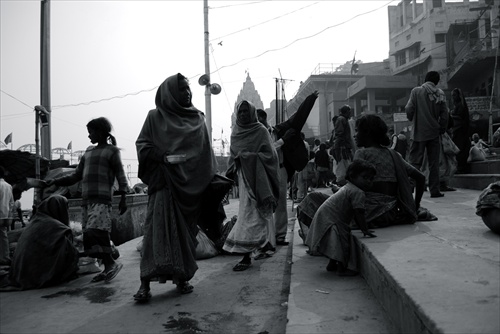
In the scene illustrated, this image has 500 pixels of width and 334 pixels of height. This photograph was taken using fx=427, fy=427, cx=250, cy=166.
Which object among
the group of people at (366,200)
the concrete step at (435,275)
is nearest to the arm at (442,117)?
the group of people at (366,200)

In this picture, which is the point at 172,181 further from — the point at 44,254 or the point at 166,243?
the point at 44,254

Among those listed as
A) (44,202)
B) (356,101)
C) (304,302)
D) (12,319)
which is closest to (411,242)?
(304,302)

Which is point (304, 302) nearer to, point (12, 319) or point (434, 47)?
point (12, 319)

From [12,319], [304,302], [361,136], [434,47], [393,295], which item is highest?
[434,47]

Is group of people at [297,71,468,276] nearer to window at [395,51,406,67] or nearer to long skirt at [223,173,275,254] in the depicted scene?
long skirt at [223,173,275,254]

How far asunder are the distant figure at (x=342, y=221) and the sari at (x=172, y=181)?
3.33 feet

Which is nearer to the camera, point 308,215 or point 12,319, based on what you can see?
point 12,319

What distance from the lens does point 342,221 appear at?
3.37m

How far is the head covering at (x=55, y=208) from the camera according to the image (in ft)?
14.7

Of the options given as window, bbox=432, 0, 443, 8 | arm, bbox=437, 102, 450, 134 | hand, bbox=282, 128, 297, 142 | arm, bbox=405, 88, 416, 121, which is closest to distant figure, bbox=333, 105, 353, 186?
arm, bbox=405, 88, 416, 121

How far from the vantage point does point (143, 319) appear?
2.91 metres

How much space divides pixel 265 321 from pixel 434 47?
37.0m

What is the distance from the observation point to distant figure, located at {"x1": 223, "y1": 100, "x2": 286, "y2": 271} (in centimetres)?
440

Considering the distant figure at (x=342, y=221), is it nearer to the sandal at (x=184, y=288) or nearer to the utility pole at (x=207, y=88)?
the sandal at (x=184, y=288)
